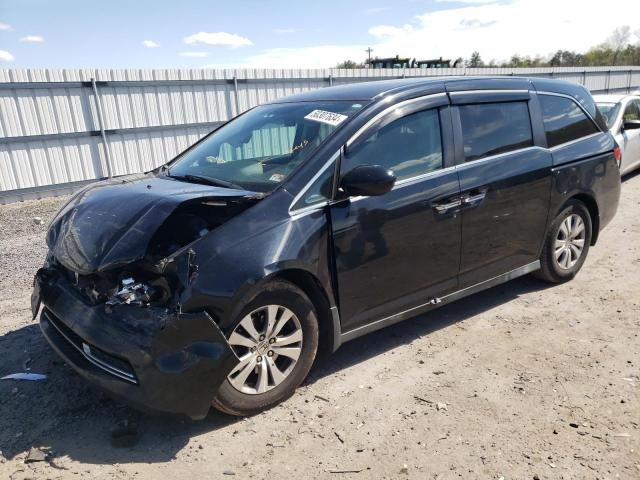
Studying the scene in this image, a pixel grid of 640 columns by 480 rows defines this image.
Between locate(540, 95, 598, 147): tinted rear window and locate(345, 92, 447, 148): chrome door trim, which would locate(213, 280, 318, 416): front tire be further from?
locate(540, 95, 598, 147): tinted rear window

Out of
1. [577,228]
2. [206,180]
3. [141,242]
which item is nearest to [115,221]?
[141,242]

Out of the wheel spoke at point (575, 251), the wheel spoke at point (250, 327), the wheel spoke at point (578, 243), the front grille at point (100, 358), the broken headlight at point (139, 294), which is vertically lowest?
the wheel spoke at point (575, 251)

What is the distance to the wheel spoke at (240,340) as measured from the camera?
2.89 meters

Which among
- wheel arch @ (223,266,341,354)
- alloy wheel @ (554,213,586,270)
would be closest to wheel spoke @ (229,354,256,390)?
wheel arch @ (223,266,341,354)

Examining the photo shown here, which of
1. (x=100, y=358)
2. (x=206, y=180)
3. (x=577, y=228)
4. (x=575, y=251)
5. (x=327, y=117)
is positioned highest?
(x=327, y=117)

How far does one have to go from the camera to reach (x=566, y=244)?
16.3 feet

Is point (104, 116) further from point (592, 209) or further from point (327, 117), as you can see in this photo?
A: point (592, 209)

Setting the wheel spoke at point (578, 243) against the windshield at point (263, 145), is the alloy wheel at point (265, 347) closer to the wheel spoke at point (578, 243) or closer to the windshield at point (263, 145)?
the windshield at point (263, 145)

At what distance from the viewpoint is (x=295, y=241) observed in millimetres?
3057

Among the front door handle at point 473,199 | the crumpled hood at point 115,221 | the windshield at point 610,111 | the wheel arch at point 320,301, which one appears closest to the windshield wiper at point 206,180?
the crumpled hood at point 115,221

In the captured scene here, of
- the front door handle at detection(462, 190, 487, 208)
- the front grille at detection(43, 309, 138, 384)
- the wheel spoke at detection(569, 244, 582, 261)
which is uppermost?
the front door handle at detection(462, 190, 487, 208)

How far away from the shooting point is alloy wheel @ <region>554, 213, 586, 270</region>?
4.87m

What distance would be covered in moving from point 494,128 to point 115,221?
3024 mm

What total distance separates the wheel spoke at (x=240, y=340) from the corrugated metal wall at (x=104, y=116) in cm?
895
